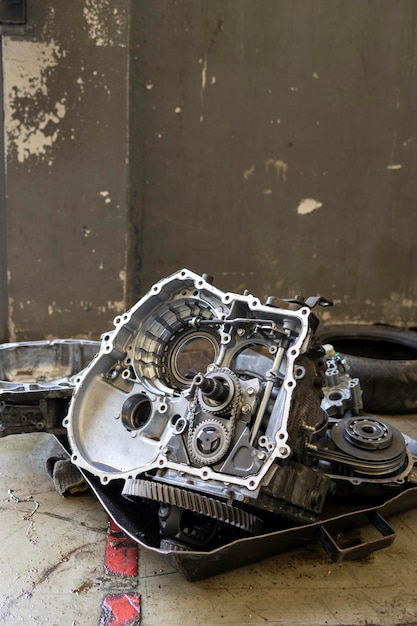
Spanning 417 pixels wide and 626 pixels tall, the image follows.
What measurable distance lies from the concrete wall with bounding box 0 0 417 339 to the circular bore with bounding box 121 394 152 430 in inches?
71.2

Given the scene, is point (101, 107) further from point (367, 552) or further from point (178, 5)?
point (367, 552)

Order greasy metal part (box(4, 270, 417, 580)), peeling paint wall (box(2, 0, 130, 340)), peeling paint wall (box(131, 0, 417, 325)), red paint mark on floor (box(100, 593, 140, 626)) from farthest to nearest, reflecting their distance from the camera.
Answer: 1. peeling paint wall (box(131, 0, 417, 325))
2. peeling paint wall (box(2, 0, 130, 340))
3. greasy metal part (box(4, 270, 417, 580))
4. red paint mark on floor (box(100, 593, 140, 626))

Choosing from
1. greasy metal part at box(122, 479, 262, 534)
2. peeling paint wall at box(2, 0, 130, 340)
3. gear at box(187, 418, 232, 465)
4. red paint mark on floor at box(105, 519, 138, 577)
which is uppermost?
peeling paint wall at box(2, 0, 130, 340)

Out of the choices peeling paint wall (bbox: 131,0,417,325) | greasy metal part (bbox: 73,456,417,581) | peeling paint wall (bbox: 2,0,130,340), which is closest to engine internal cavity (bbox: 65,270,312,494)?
greasy metal part (bbox: 73,456,417,581)

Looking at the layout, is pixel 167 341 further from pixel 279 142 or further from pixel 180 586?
pixel 279 142

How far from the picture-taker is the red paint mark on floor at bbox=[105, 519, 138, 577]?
83.0 inches

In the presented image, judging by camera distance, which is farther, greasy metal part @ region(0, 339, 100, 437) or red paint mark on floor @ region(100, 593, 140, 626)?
greasy metal part @ region(0, 339, 100, 437)

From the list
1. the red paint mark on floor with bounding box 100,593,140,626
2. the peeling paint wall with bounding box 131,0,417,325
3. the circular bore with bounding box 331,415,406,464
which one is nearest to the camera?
the red paint mark on floor with bounding box 100,593,140,626

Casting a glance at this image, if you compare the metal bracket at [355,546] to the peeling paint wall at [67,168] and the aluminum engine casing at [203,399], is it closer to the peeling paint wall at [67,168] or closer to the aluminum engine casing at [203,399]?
the aluminum engine casing at [203,399]

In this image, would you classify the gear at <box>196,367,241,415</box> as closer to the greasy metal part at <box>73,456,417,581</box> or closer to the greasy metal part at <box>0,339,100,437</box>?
the greasy metal part at <box>73,456,417,581</box>

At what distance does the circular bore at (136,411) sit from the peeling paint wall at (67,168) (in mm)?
1806

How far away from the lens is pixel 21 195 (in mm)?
3854

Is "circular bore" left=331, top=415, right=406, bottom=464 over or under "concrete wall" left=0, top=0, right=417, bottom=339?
under

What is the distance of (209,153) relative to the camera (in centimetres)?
429
